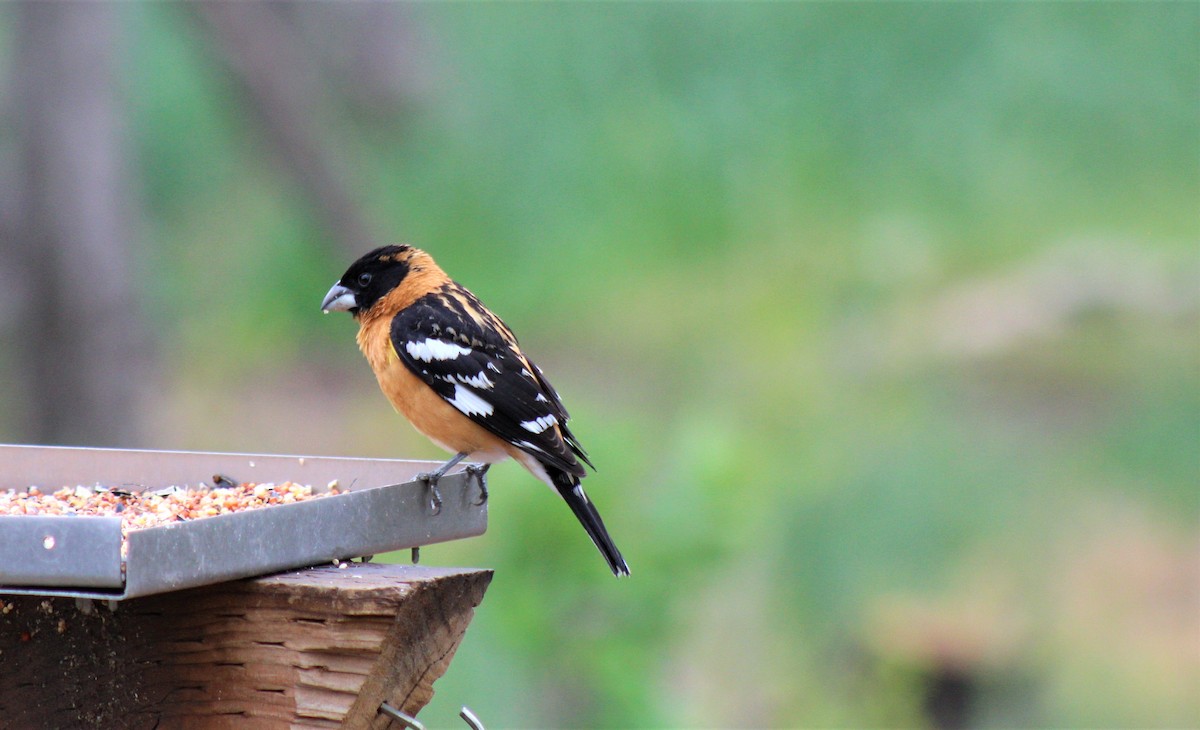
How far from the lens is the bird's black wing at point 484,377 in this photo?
378 centimetres

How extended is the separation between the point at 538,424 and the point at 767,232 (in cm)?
734

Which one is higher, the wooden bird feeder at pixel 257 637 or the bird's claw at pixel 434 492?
the bird's claw at pixel 434 492

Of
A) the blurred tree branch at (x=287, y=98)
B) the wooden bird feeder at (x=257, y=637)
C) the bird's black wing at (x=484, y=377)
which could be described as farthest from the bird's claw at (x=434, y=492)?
the blurred tree branch at (x=287, y=98)

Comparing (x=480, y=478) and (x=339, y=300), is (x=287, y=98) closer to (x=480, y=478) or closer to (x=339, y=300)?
(x=339, y=300)

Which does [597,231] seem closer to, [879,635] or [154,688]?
[879,635]

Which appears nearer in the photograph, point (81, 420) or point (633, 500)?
point (633, 500)

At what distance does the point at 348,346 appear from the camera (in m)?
10.9

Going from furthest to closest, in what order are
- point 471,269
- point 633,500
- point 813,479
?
point 471,269, point 813,479, point 633,500

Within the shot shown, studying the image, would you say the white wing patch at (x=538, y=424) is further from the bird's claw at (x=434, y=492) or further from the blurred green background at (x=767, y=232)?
the blurred green background at (x=767, y=232)

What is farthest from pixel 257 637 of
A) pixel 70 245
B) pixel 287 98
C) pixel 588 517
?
pixel 287 98

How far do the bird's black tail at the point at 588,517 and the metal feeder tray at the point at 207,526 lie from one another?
0.41 m

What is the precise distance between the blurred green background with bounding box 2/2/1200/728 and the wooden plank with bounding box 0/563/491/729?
581cm

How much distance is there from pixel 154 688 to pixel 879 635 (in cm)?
558

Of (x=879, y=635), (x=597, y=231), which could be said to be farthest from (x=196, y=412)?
(x=879, y=635)
